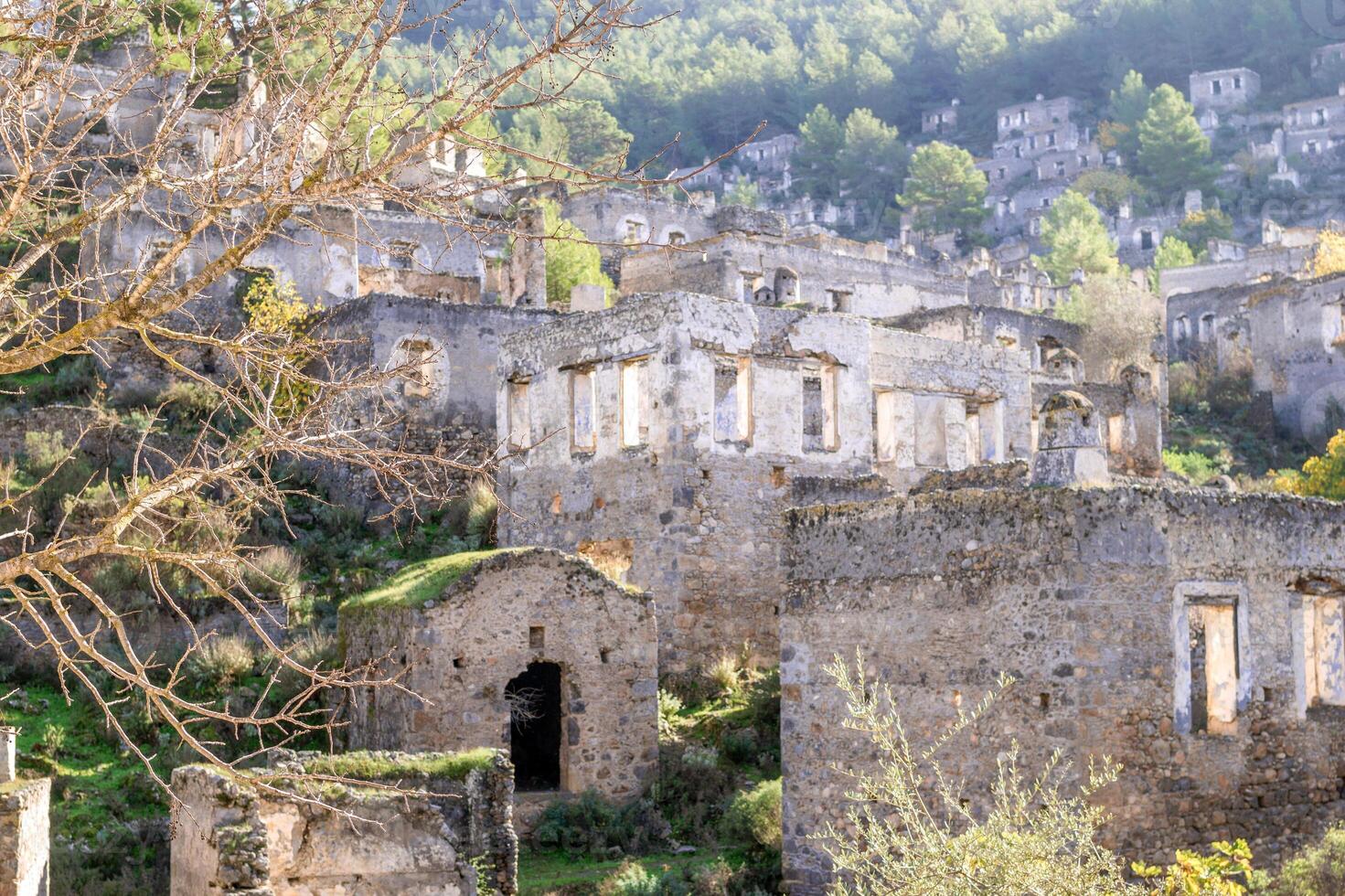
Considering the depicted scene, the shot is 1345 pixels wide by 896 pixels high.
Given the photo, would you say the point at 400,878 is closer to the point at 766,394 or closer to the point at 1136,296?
the point at 766,394

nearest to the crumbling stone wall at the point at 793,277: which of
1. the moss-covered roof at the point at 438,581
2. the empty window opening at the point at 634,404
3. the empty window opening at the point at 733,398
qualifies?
the empty window opening at the point at 634,404

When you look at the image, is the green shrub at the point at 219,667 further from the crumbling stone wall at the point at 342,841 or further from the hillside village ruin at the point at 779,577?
the crumbling stone wall at the point at 342,841

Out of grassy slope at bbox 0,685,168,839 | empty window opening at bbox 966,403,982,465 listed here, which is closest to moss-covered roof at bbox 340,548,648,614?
grassy slope at bbox 0,685,168,839

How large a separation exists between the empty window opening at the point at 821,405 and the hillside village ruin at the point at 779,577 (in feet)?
0.14

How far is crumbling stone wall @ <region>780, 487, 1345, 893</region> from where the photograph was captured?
1512 centimetres

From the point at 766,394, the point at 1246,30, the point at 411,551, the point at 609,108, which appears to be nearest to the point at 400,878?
the point at 766,394

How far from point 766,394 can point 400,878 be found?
12888 millimetres

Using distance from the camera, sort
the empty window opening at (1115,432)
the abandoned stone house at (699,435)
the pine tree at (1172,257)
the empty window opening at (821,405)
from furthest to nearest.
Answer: the pine tree at (1172,257) → the empty window opening at (1115,432) → the empty window opening at (821,405) → the abandoned stone house at (699,435)

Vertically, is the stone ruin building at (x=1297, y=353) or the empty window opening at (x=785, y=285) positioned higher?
the empty window opening at (x=785, y=285)

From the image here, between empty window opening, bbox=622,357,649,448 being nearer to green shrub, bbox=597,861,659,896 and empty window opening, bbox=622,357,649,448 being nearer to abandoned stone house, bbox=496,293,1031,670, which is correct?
abandoned stone house, bbox=496,293,1031,670

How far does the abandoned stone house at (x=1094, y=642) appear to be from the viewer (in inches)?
595

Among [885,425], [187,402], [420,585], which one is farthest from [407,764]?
[187,402]

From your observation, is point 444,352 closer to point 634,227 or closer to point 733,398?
point 733,398

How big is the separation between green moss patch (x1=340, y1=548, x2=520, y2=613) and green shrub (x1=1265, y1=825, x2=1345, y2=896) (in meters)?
9.27
